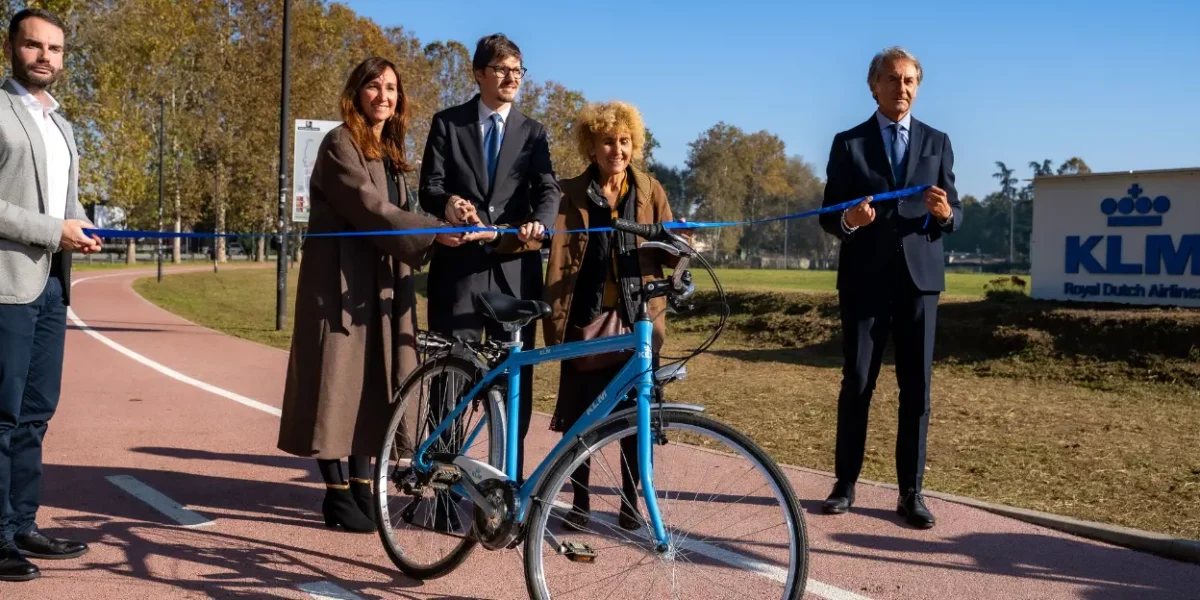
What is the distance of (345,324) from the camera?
17.1 ft

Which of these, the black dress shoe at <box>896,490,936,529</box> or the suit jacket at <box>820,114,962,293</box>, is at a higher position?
the suit jacket at <box>820,114,962,293</box>

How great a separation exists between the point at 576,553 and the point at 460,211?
1704 mm

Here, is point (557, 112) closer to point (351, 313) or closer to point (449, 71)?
point (449, 71)

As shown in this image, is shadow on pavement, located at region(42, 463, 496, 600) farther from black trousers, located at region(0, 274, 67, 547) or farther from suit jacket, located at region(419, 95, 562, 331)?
suit jacket, located at region(419, 95, 562, 331)

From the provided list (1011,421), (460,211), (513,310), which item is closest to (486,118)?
(460,211)

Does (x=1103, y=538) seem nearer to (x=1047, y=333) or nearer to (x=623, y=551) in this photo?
(x=623, y=551)

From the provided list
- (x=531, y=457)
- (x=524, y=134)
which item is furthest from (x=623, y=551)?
(x=531, y=457)

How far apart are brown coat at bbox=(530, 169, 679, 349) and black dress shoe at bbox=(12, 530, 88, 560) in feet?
7.42

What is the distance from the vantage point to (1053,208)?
1581 cm

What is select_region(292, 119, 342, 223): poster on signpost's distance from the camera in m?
18.4

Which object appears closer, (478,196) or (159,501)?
(478,196)

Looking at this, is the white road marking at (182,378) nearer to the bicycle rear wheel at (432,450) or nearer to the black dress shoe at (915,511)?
the bicycle rear wheel at (432,450)

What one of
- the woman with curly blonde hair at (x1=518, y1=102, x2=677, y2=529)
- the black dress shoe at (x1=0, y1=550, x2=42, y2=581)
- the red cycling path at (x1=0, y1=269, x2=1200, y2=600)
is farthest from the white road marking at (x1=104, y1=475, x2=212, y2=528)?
the woman with curly blonde hair at (x1=518, y1=102, x2=677, y2=529)

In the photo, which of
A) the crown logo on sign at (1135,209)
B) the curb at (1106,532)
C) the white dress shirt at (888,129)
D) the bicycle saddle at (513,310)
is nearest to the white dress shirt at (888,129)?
the white dress shirt at (888,129)
